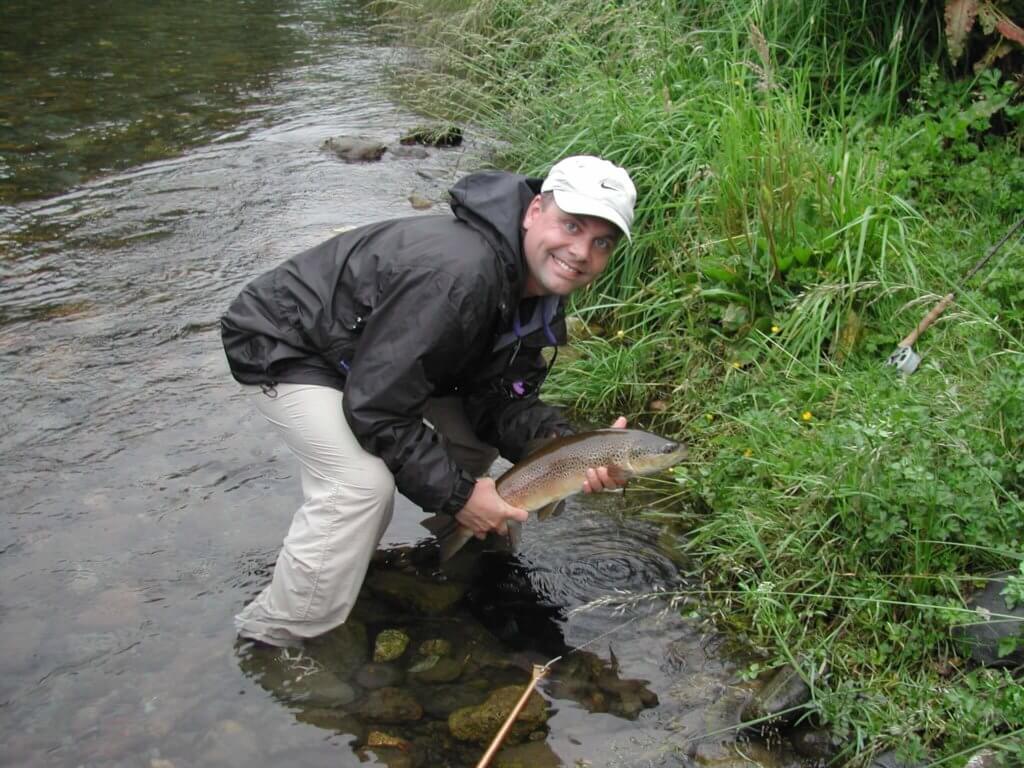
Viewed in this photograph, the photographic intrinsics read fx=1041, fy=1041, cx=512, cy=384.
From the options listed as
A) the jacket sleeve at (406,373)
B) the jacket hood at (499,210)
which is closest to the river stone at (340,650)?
the jacket sleeve at (406,373)

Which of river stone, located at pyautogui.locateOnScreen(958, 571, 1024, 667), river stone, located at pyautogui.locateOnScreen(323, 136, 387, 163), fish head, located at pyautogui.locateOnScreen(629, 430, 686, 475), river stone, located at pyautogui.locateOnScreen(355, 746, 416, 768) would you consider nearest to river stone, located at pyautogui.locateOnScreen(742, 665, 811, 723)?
river stone, located at pyautogui.locateOnScreen(958, 571, 1024, 667)

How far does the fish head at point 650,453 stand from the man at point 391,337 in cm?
13

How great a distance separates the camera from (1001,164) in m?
6.25

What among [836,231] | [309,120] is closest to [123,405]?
[836,231]

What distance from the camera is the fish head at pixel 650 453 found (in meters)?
4.15

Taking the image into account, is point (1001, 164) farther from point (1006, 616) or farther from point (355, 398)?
point (355, 398)

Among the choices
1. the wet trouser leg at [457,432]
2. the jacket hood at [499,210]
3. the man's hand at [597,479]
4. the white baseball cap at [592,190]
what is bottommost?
the wet trouser leg at [457,432]

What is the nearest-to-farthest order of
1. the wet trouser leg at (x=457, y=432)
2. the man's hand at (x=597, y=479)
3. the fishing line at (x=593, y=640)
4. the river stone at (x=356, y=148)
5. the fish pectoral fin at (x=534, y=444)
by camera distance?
the man's hand at (x=597, y=479) < the fishing line at (x=593, y=640) < the fish pectoral fin at (x=534, y=444) < the wet trouser leg at (x=457, y=432) < the river stone at (x=356, y=148)

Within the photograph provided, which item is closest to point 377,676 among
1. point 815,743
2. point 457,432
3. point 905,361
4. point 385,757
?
point 385,757

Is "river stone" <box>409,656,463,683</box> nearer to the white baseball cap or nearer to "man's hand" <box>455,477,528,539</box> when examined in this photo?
"man's hand" <box>455,477,528,539</box>

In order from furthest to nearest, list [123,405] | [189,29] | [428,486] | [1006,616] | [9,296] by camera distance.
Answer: [189,29], [9,296], [123,405], [428,486], [1006,616]

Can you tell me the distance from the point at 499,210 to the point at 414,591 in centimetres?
178

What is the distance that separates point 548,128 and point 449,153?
3188mm

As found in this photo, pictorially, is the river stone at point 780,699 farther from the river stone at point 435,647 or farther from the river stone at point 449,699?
the river stone at point 435,647
